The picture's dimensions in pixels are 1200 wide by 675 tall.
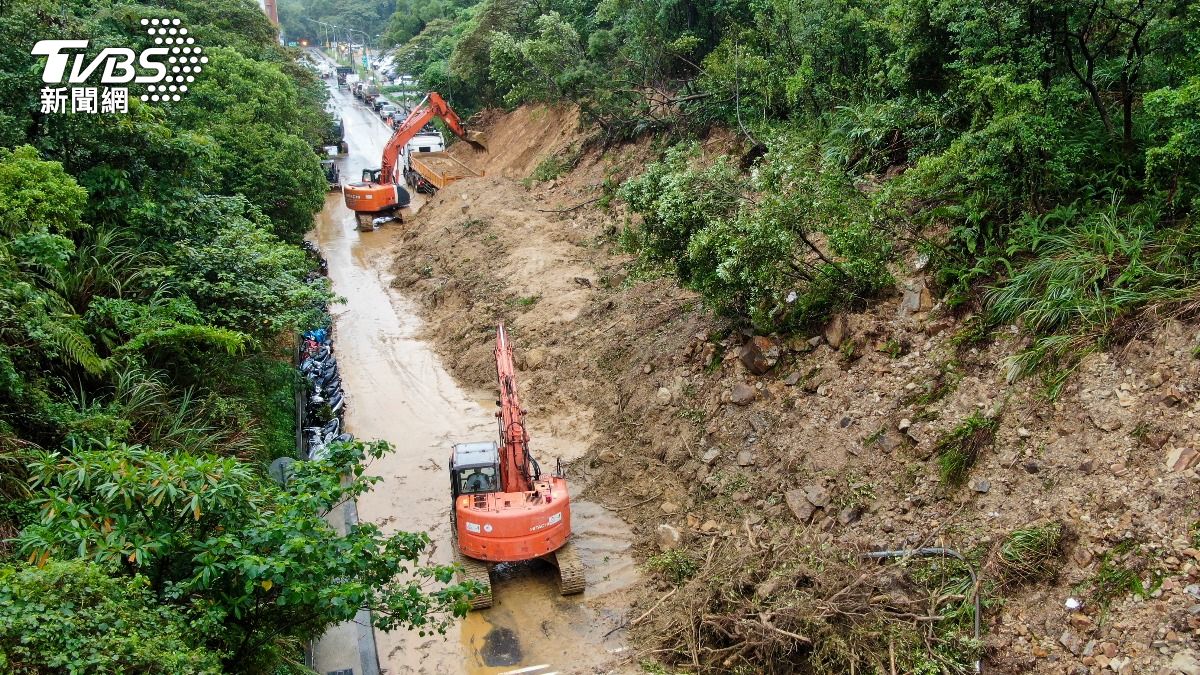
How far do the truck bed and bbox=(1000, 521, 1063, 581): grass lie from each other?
3106 centimetres

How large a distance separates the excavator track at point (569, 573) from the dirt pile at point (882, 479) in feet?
3.61

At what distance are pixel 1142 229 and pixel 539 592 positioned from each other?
34.2 feet

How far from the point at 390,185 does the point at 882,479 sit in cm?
2975

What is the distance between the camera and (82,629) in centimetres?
634

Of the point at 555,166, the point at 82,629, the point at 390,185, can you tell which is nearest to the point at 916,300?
the point at 82,629

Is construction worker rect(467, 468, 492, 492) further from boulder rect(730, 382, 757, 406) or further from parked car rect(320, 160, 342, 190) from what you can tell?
parked car rect(320, 160, 342, 190)

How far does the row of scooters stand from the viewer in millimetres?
17875

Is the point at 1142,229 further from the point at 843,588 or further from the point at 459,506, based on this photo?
→ the point at 459,506

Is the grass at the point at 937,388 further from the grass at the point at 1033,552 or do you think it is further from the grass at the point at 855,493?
the grass at the point at 1033,552

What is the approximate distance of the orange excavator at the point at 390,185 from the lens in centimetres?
3666

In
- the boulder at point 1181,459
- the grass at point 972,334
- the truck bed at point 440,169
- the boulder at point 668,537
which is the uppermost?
the grass at point 972,334

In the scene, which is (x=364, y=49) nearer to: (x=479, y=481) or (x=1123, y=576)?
(x=479, y=481)

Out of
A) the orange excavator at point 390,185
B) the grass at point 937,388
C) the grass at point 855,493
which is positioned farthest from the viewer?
the orange excavator at point 390,185

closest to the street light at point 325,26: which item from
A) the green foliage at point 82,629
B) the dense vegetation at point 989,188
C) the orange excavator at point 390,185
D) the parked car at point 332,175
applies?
the parked car at point 332,175
